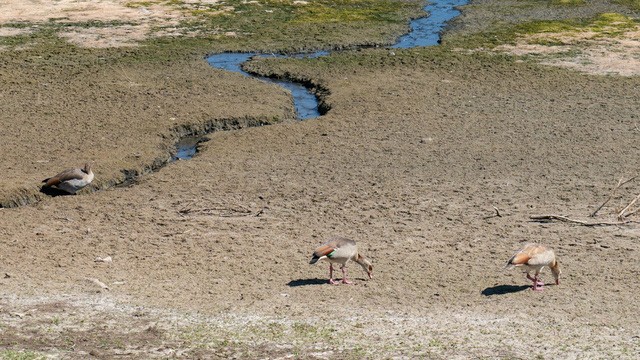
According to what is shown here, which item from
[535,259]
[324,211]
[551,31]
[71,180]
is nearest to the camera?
[535,259]

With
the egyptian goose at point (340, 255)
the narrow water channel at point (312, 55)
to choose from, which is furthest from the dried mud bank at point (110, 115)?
the egyptian goose at point (340, 255)

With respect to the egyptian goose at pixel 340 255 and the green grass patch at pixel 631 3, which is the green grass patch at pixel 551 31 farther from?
the egyptian goose at pixel 340 255

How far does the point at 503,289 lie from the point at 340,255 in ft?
5.81

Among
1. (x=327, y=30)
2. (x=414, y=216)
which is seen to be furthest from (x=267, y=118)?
(x=327, y=30)

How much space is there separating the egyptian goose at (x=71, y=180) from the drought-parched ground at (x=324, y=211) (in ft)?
0.58

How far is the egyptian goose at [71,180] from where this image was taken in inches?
577

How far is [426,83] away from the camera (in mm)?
20844

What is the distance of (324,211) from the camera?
14391 millimetres

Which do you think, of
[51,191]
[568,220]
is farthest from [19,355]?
[568,220]

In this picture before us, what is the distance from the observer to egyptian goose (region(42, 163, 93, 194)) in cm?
1466

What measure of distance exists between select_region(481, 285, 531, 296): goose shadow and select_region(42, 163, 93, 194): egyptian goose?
5854 mm

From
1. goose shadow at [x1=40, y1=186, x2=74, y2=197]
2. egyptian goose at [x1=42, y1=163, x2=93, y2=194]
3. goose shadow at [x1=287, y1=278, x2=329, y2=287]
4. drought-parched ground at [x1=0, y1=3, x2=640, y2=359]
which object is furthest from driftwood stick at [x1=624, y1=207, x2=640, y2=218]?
goose shadow at [x1=40, y1=186, x2=74, y2=197]

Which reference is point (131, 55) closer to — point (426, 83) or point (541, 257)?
point (426, 83)

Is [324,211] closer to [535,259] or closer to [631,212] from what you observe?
[535,259]
